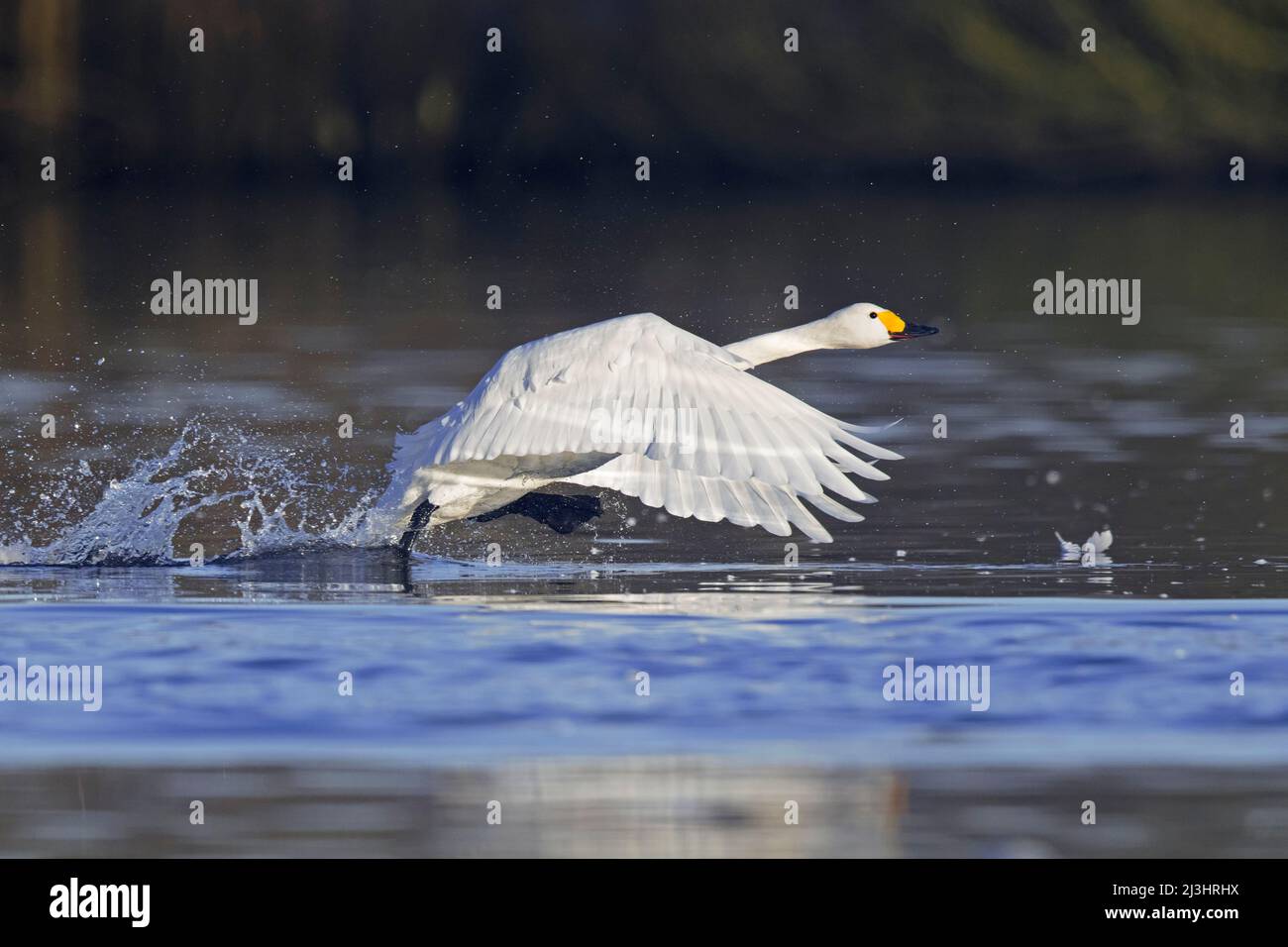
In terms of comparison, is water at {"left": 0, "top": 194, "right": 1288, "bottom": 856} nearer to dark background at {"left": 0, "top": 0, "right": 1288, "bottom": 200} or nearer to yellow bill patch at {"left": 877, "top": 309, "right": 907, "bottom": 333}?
yellow bill patch at {"left": 877, "top": 309, "right": 907, "bottom": 333}

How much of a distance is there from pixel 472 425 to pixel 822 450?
2011 mm

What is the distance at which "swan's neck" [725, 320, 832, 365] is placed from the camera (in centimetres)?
1347

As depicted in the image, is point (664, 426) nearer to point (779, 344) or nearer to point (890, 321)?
point (779, 344)

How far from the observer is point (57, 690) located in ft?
31.7

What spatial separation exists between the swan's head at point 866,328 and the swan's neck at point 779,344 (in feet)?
0.34

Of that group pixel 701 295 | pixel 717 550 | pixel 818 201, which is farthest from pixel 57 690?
pixel 818 201

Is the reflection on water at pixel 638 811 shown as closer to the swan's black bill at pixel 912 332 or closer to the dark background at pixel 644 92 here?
the swan's black bill at pixel 912 332

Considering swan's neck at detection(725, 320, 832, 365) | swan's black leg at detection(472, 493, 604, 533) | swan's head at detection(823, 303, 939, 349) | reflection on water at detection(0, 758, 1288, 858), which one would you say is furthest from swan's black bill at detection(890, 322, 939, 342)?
reflection on water at detection(0, 758, 1288, 858)

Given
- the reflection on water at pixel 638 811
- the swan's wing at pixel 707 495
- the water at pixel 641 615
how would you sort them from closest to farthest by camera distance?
the reflection on water at pixel 638 811
the water at pixel 641 615
the swan's wing at pixel 707 495

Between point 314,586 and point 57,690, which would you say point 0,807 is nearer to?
point 57,690

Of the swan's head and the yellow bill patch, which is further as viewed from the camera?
the yellow bill patch

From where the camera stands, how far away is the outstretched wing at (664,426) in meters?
11.0

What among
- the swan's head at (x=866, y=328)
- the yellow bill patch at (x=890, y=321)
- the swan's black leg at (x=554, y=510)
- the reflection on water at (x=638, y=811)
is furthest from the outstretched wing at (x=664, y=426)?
the reflection on water at (x=638, y=811)

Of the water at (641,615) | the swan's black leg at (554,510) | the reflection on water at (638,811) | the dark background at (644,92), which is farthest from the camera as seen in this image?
the dark background at (644,92)
